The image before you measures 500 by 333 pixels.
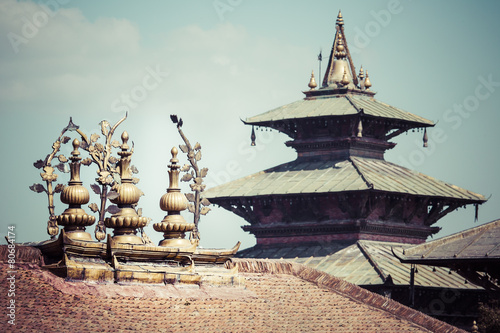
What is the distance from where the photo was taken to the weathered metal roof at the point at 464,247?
44.0 metres

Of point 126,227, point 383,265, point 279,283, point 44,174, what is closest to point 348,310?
point 279,283

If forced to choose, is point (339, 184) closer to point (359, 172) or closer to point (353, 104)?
point (359, 172)

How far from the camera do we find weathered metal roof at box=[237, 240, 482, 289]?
5206cm

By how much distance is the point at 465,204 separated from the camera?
6038cm

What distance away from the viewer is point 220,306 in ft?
112

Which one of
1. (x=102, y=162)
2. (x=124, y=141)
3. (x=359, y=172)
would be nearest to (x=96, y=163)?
(x=102, y=162)

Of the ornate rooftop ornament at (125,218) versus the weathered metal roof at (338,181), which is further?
the weathered metal roof at (338,181)

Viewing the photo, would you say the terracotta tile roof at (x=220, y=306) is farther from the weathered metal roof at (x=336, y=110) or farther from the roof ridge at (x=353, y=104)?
the weathered metal roof at (x=336, y=110)

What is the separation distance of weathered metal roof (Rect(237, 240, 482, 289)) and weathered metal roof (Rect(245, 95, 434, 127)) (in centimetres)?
622

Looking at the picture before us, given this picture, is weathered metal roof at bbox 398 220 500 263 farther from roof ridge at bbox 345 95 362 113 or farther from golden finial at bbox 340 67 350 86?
golden finial at bbox 340 67 350 86

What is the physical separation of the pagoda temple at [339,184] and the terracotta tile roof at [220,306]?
17.2 meters

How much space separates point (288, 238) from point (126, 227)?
25.9m

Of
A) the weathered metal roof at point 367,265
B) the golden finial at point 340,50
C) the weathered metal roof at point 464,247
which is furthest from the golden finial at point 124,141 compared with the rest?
the golden finial at point 340,50

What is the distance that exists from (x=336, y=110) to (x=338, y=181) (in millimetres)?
4065
